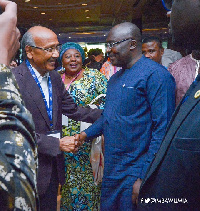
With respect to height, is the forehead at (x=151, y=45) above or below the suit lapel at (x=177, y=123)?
above

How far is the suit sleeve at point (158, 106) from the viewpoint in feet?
6.19

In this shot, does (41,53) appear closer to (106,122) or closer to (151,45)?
(106,122)

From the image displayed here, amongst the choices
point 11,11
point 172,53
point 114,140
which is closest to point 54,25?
point 172,53

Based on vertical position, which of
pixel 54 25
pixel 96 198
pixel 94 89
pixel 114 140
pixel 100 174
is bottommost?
pixel 96 198

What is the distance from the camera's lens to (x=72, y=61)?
333 cm

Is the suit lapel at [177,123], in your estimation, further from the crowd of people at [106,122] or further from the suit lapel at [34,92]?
the suit lapel at [34,92]

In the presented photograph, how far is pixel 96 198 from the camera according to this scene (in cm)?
295

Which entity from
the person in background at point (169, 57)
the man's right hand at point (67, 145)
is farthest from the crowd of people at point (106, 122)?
the person in background at point (169, 57)

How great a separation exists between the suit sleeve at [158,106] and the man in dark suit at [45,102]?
0.62 m

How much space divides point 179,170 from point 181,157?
0.15 feet

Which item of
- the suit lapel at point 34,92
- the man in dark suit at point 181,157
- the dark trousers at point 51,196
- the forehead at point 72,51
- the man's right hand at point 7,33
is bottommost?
the dark trousers at point 51,196

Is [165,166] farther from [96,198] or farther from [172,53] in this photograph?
[172,53]

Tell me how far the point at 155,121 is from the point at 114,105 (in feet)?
1.08

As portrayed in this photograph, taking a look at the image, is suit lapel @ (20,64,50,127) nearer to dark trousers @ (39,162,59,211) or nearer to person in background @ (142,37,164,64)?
dark trousers @ (39,162,59,211)
